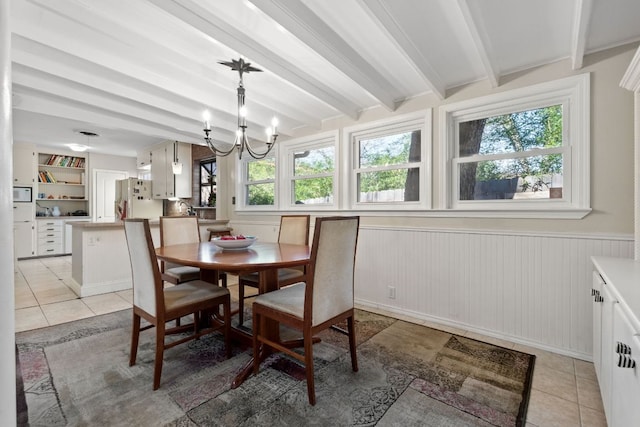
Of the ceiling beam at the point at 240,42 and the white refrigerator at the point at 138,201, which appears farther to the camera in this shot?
the white refrigerator at the point at 138,201

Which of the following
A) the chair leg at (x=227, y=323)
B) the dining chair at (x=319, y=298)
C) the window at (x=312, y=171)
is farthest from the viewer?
the window at (x=312, y=171)

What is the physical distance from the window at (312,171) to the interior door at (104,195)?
5.42 meters

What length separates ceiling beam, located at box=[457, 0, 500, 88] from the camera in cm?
160

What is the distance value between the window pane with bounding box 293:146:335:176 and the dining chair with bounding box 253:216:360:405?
79.4 inches

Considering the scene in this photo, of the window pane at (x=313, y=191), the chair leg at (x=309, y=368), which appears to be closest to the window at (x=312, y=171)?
the window pane at (x=313, y=191)

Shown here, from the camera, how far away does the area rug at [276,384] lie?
152cm

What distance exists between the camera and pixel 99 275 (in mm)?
3670

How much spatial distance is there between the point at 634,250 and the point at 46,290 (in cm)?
594

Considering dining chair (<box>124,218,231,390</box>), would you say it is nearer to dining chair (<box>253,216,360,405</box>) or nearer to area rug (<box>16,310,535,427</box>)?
area rug (<box>16,310,535,427</box>)

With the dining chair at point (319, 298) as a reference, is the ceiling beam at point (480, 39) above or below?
above

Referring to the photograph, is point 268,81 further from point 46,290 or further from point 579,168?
point 46,290

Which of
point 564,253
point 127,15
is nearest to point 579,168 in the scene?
point 564,253

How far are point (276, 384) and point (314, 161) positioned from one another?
2780mm

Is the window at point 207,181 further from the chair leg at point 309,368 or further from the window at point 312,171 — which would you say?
the chair leg at point 309,368
